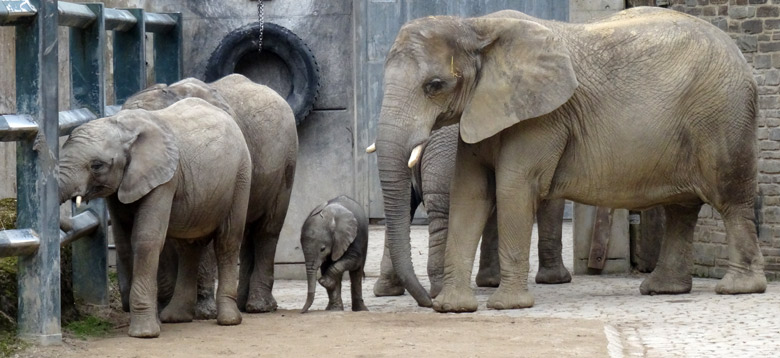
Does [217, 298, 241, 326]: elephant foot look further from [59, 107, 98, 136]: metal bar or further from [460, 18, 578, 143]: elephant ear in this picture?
[460, 18, 578, 143]: elephant ear

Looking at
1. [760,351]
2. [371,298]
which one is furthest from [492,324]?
[371,298]

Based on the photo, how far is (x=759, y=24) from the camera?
1295 cm

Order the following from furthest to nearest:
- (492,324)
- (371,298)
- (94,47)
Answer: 1. (371,298)
2. (94,47)
3. (492,324)

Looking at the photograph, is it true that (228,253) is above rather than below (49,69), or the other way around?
below

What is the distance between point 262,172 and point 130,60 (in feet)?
4.53

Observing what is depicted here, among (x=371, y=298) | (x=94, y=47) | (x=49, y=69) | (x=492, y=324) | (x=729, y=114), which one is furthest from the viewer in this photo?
(x=371, y=298)

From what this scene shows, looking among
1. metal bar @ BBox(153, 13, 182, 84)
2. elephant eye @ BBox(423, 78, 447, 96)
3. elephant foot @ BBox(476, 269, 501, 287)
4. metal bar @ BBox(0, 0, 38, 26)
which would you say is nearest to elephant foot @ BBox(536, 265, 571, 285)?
elephant foot @ BBox(476, 269, 501, 287)

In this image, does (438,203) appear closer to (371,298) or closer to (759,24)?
(371,298)

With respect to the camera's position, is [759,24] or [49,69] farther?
[759,24]

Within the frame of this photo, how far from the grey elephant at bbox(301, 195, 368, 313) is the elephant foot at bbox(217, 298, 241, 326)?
1.19m

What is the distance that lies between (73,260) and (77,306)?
1.59 feet

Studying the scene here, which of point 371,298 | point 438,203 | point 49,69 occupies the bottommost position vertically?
point 371,298

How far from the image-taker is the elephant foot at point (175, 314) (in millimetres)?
9773

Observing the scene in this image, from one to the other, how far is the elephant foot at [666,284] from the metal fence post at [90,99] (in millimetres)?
4164
